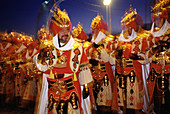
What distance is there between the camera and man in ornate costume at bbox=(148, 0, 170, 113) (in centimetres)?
345

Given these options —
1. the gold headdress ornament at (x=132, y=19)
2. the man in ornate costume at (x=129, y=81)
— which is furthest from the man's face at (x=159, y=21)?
the man in ornate costume at (x=129, y=81)

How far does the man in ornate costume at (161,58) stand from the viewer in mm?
3445

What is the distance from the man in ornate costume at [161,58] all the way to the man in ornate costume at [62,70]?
228cm

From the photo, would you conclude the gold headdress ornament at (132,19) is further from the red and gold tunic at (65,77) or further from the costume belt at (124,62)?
the red and gold tunic at (65,77)

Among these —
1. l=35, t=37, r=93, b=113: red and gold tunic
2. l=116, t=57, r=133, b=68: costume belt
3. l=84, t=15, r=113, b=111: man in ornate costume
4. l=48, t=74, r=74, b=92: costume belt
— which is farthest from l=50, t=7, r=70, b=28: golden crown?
l=116, t=57, r=133, b=68: costume belt

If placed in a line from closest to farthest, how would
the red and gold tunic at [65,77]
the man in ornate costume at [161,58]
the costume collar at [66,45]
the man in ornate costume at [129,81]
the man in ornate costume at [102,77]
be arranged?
the red and gold tunic at [65,77]
the costume collar at [66,45]
the man in ornate costume at [161,58]
the man in ornate costume at [129,81]
the man in ornate costume at [102,77]

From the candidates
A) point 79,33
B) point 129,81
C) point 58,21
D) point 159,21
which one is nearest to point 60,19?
point 58,21

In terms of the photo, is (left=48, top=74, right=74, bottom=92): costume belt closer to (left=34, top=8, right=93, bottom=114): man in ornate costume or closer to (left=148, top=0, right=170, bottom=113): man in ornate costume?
(left=34, top=8, right=93, bottom=114): man in ornate costume

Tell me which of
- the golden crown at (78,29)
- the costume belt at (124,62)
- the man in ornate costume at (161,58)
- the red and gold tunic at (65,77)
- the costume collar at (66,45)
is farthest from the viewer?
the golden crown at (78,29)

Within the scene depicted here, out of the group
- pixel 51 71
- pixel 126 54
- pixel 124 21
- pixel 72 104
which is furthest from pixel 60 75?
pixel 124 21

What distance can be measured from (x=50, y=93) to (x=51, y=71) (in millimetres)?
461

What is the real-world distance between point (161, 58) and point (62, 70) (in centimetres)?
285

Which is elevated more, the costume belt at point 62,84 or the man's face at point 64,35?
the man's face at point 64,35

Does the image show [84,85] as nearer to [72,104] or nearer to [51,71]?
[72,104]
